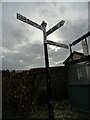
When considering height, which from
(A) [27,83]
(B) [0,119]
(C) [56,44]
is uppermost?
(C) [56,44]

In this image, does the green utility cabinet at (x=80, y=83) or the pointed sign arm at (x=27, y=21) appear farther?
the green utility cabinet at (x=80, y=83)

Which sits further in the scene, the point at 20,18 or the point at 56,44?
the point at 56,44

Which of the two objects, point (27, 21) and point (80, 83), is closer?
point (27, 21)

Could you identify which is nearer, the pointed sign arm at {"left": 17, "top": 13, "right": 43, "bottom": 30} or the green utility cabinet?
the pointed sign arm at {"left": 17, "top": 13, "right": 43, "bottom": 30}

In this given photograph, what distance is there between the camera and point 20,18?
4.45 metres

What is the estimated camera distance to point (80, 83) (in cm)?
694

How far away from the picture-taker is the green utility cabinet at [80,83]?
6.54 metres

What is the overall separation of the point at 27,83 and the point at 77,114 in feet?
10.8

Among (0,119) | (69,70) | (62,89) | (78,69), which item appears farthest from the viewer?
(62,89)

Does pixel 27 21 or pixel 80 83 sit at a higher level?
pixel 27 21

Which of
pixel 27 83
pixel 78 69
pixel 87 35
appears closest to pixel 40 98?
pixel 27 83

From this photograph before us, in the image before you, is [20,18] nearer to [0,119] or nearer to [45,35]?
[45,35]

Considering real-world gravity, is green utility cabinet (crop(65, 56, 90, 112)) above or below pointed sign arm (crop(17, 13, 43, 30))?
below

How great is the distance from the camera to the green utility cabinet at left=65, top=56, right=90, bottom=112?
6539 mm
